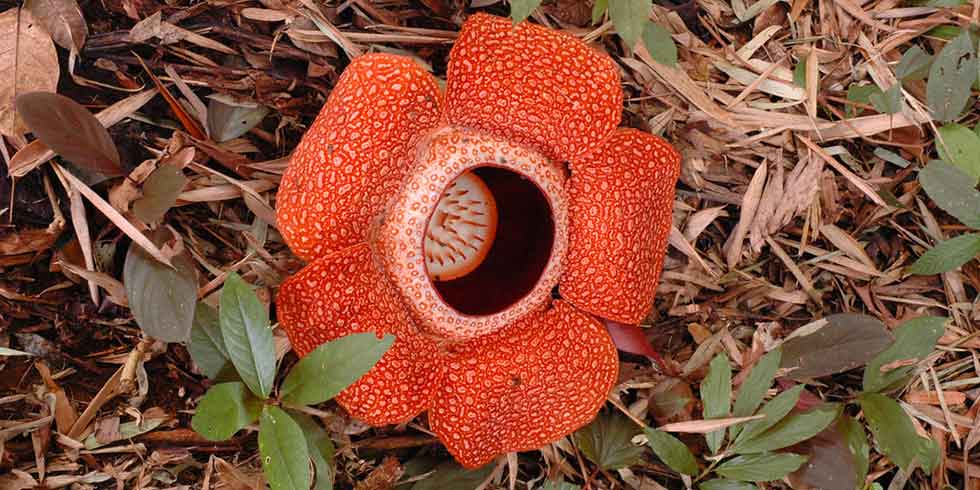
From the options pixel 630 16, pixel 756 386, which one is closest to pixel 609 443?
pixel 756 386

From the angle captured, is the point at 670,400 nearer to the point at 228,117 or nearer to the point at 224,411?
the point at 224,411

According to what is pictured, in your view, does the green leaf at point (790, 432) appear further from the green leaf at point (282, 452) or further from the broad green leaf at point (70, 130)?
the broad green leaf at point (70, 130)

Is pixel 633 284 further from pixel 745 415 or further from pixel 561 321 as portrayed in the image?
pixel 745 415

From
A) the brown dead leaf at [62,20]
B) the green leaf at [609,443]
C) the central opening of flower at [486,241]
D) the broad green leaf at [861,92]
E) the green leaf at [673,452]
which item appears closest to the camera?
the brown dead leaf at [62,20]

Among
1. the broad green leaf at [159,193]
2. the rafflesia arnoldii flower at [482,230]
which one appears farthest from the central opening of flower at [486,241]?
the broad green leaf at [159,193]

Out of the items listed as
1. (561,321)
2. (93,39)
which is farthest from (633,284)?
(93,39)

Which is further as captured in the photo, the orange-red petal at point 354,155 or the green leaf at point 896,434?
the green leaf at point 896,434
